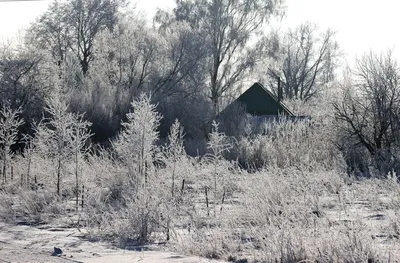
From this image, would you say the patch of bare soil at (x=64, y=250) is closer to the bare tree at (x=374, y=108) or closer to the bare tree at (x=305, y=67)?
the bare tree at (x=374, y=108)

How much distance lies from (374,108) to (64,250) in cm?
1991

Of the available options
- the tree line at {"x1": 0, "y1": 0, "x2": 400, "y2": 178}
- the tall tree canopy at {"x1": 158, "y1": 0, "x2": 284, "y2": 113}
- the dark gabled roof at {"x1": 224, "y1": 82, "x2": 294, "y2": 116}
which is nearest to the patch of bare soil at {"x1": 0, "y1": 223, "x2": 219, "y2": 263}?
the tree line at {"x1": 0, "y1": 0, "x2": 400, "y2": 178}

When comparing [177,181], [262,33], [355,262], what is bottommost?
[355,262]

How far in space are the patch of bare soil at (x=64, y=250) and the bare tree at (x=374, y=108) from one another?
677 inches

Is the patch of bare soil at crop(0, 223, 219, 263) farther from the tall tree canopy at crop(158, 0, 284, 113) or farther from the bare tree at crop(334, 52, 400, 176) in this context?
the tall tree canopy at crop(158, 0, 284, 113)

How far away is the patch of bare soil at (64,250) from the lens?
10.3m

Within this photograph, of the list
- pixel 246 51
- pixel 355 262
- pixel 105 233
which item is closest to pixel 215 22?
pixel 246 51

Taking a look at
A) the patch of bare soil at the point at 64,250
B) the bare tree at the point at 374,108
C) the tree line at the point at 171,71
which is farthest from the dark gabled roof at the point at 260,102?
the patch of bare soil at the point at 64,250

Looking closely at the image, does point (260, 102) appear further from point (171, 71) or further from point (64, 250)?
point (64, 250)

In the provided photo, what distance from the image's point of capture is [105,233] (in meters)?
12.9

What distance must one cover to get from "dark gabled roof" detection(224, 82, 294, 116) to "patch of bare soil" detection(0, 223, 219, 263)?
123 feet

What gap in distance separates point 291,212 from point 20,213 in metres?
7.93

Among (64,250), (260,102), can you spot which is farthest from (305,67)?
(64,250)

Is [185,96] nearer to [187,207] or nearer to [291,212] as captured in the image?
[187,207]
